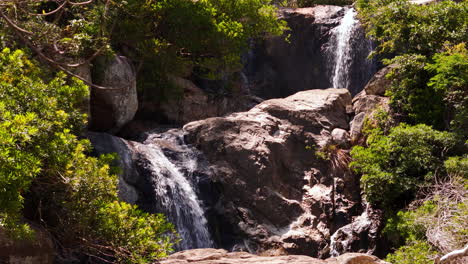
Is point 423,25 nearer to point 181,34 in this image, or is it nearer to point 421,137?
point 421,137

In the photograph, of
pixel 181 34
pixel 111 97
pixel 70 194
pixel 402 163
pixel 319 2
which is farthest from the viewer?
pixel 319 2

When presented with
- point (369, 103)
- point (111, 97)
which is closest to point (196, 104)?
point (111, 97)

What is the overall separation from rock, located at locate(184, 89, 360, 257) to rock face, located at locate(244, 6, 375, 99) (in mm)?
6396

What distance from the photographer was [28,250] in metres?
7.20

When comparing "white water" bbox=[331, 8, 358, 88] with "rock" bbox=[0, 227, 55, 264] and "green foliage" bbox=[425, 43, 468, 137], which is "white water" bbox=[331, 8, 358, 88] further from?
"rock" bbox=[0, 227, 55, 264]

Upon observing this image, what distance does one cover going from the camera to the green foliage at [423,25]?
15023 mm

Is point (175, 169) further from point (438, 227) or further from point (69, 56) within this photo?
point (438, 227)

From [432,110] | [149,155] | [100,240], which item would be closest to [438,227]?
[432,110]

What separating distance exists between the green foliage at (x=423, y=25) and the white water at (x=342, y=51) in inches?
181

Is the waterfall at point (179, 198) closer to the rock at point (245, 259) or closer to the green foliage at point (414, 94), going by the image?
the rock at point (245, 259)

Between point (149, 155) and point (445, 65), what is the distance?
26.0 ft

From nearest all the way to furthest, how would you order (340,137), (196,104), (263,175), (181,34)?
(263,175), (340,137), (181,34), (196,104)

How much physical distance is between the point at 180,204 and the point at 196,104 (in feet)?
22.0

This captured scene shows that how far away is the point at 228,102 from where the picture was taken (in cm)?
1973
